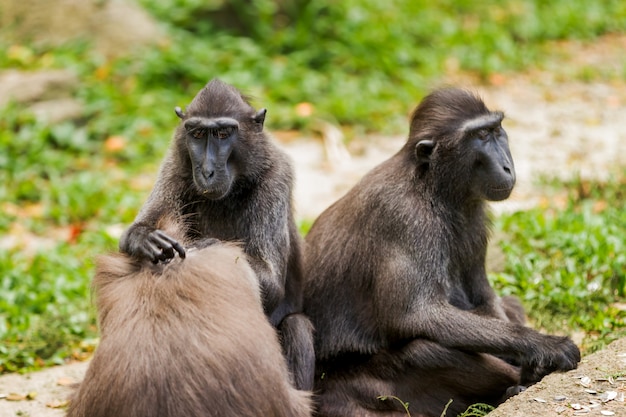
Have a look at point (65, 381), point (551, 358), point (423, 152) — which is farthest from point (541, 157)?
point (65, 381)

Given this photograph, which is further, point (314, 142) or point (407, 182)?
point (314, 142)

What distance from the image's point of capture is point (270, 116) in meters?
12.9

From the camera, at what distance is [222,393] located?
4527 mm

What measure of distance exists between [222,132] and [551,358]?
2471 mm

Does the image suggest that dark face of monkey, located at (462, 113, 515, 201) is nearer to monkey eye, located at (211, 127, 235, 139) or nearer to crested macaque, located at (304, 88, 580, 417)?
crested macaque, located at (304, 88, 580, 417)

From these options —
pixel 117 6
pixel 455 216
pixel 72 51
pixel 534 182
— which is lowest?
pixel 455 216

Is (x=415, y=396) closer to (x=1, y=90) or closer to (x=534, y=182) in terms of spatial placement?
(x=534, y=182)

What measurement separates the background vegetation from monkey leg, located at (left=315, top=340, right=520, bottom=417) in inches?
46.1

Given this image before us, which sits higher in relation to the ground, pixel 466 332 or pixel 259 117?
pixel 259 117

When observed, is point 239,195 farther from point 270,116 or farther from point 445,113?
point 270,116

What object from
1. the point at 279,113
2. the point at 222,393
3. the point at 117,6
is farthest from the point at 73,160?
the point at 222,393

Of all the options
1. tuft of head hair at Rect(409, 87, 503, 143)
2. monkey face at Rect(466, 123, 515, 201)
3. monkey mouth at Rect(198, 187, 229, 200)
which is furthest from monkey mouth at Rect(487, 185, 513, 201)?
monkey mouth at Rect(198, 187, 229, 200)

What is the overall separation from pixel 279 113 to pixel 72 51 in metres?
3.59

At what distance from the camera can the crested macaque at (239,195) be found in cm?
576
